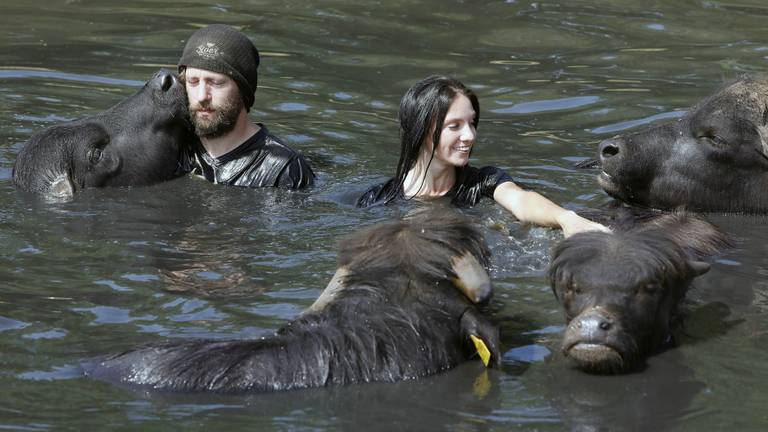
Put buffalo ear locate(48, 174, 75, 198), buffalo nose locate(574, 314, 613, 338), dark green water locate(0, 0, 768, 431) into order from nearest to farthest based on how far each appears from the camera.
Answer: dark green water locate(0, 0, 768, 431) < buffalo nose locate(574, 314, 613, 338) < buffalo ear locate(48, 174, 75, 198)

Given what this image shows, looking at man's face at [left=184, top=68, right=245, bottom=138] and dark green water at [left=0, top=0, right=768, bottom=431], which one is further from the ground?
man's face at [left=184, top=68, right=245, bottom=138]

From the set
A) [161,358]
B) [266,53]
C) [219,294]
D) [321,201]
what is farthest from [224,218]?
[266,53]

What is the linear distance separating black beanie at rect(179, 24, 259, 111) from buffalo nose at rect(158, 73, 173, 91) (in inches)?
6.0

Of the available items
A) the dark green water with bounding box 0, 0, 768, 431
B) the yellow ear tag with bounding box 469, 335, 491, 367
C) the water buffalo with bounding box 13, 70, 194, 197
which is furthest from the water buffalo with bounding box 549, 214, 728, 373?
the water buffalo with bounding box 13, 70, 194, 197

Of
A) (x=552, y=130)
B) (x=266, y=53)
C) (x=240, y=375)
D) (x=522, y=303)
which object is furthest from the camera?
(x=266, y=53)

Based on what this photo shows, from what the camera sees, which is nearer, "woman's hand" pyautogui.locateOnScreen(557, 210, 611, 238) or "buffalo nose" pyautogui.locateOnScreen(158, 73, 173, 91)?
"woman's hand" pyautogui.locateOnScreen(557, 210, 611, 238)

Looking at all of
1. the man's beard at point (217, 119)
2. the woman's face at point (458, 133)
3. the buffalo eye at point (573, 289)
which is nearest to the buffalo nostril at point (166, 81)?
the man's beard at point (217, 119)

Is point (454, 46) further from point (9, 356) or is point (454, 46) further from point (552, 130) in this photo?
point (9, 356)

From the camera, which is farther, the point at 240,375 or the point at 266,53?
the point at 266,53

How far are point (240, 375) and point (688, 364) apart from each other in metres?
2.35

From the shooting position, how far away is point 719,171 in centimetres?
1049

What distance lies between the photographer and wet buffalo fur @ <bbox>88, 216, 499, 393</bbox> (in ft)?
21.6

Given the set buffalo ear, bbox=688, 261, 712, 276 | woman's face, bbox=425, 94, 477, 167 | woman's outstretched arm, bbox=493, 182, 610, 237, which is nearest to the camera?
buffalo ear, bbox=688, 261, 712, 276

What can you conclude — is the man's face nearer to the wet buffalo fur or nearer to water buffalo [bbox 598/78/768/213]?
water buffalo [bbox 598/78/768/213]
